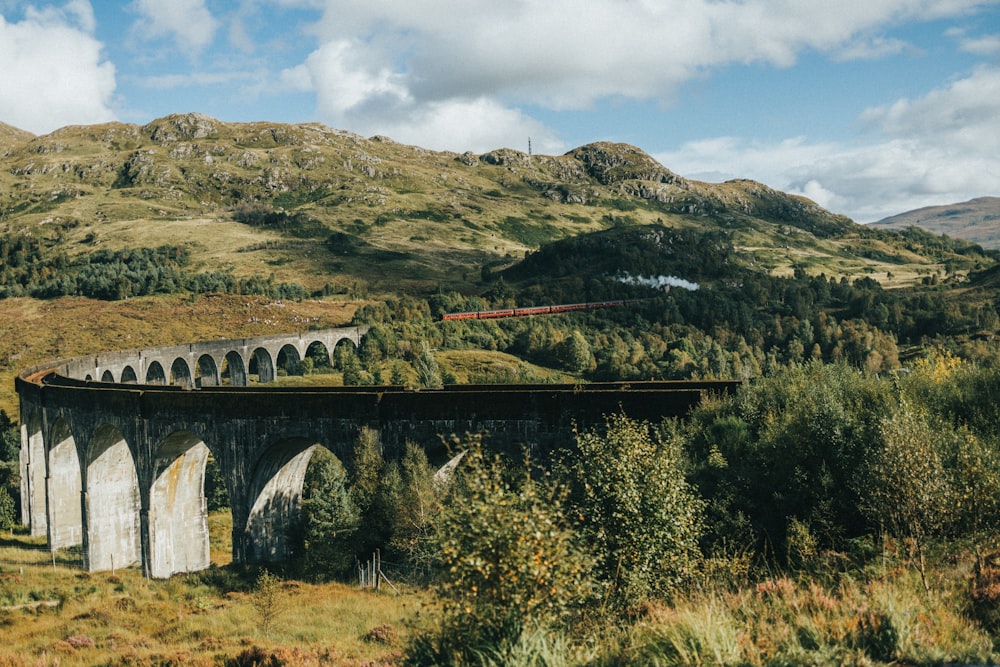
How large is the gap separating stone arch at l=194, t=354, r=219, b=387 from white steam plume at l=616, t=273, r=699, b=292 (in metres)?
76.3

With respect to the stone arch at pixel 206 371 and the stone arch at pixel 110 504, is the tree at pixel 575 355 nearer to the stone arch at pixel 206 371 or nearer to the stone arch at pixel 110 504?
the stone arch at pixel 206 371

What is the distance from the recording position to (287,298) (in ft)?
405

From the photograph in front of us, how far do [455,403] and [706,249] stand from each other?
135m

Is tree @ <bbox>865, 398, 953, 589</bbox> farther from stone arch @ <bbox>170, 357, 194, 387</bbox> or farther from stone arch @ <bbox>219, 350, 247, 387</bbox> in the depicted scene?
stone arch @ <bbox>219, 350, 247, 387</bbox>

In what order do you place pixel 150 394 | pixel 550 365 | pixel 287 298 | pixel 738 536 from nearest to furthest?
pixel 738 536 < pixel 150 394 < pixel 550 365 < pixel 287 298

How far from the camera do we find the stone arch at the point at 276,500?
97.3 feet

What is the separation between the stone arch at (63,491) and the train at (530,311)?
203ft

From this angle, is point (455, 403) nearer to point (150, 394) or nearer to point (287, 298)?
point (150, 394)

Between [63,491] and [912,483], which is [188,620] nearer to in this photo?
[63,491]

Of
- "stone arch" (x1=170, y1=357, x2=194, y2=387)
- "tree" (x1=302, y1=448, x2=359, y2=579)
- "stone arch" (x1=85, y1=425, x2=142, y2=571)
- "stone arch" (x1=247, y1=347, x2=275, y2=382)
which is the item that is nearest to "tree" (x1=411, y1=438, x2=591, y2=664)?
"tree" (x1=302, y1=448, x2=359, y2=579)

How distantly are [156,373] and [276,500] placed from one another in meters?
46.1

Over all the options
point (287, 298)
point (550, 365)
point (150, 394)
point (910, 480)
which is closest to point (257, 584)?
point (150, 394)

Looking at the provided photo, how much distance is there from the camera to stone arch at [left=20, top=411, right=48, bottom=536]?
4388cm

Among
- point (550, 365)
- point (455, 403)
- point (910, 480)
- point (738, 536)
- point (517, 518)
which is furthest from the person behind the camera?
point (550, 365)
